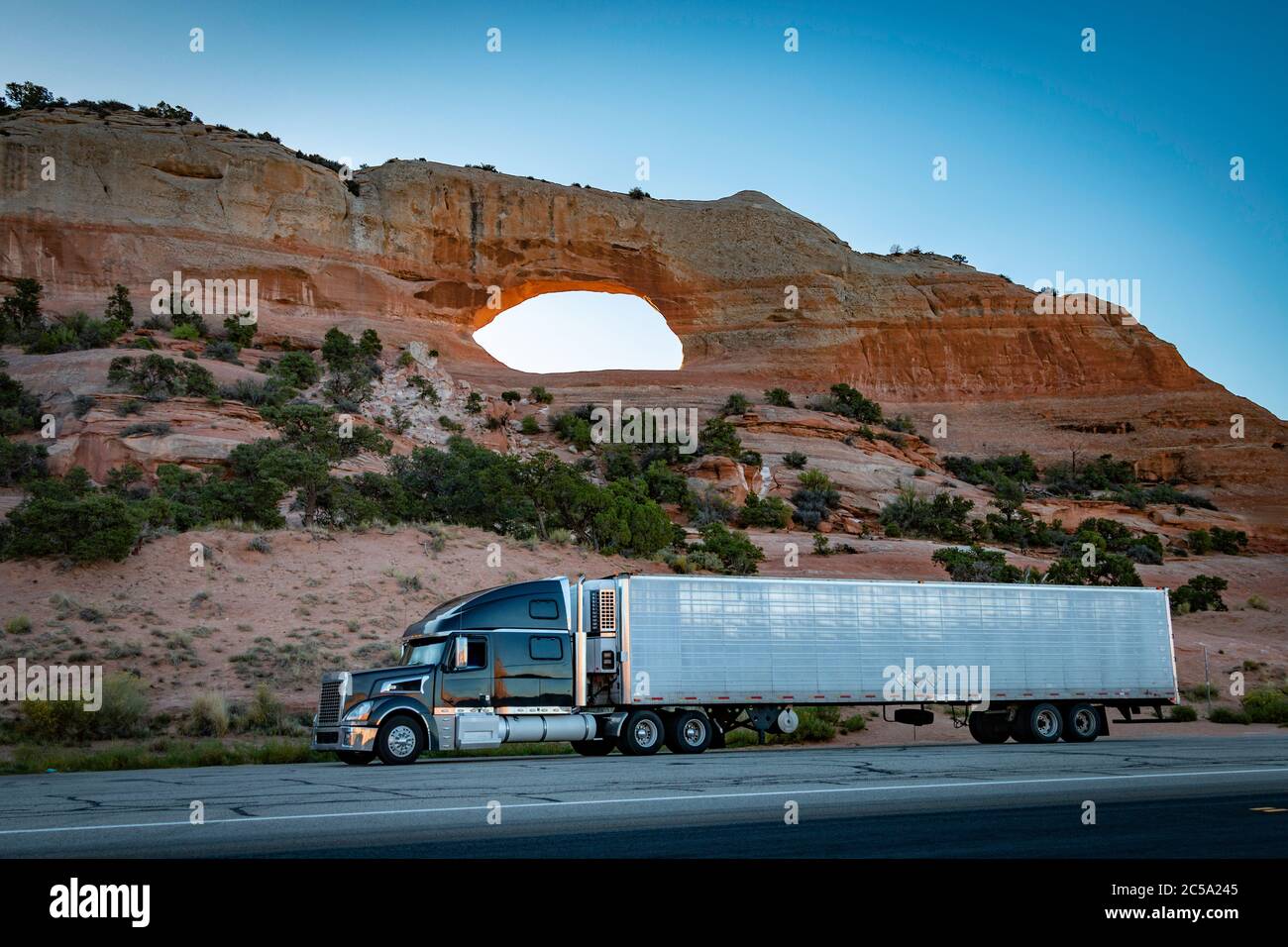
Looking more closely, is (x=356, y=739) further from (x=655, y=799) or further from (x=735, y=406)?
(x=735, y=406)

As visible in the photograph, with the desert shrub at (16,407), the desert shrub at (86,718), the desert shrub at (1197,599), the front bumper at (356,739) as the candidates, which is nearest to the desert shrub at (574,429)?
the desert shrub at (16,407)

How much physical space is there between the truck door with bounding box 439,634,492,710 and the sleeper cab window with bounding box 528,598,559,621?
0.98m

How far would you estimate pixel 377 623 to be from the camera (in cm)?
3125

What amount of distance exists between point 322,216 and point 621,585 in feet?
245

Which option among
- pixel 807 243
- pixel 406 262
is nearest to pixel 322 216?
pixel 406 262

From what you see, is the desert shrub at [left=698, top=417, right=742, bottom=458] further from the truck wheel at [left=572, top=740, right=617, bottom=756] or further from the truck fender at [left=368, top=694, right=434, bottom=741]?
the truck fender at [left=368, top=694, right=434, bottom=741]

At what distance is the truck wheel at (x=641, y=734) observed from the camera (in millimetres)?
19625

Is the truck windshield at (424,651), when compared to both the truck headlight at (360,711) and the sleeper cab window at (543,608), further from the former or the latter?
the sleeper cab window at (543,608)

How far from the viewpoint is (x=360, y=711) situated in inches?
716

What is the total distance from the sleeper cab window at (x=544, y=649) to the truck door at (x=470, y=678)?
756 mm

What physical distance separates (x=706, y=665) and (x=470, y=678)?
4.16m

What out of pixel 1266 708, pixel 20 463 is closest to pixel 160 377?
pixel 20 463
